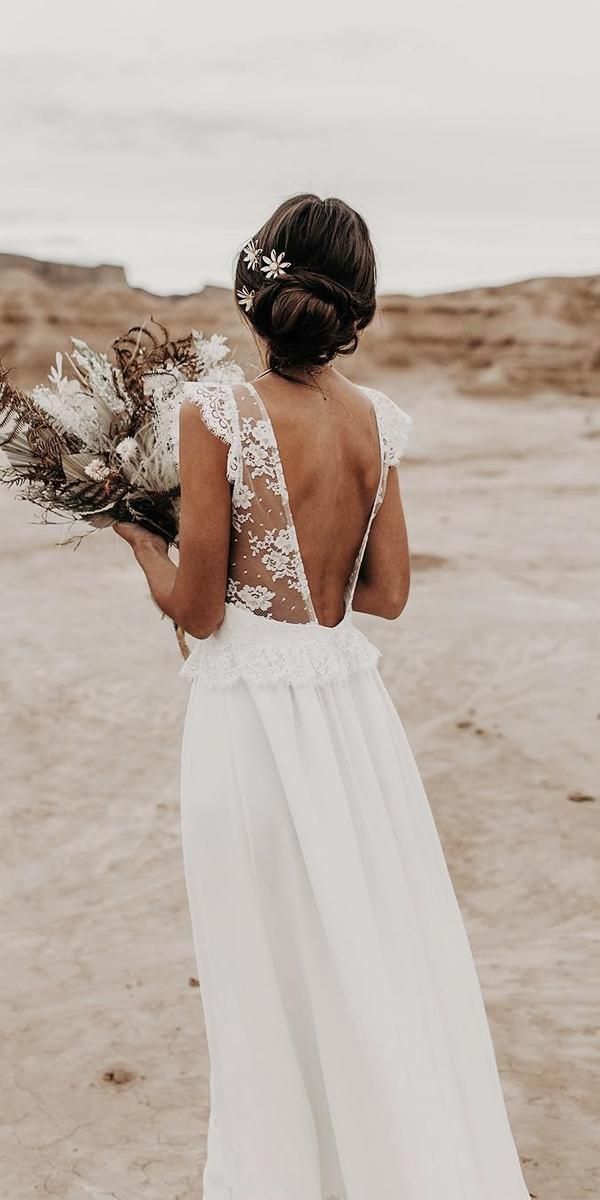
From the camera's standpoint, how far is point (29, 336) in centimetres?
2777

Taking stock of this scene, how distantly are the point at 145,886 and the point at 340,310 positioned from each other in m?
3.53

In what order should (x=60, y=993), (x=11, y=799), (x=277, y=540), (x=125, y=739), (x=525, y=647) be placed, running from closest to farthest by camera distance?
1. (x=277, y=540)
2. (x=60, y=993)
3. (x=11, y=799)
4. (x=125, y=739)
5. (x=525, y=647)

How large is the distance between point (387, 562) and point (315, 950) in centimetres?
72

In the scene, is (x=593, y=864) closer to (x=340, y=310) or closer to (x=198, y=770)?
(x=198, y=770)

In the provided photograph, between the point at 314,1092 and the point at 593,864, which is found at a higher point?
the point at 314,1092

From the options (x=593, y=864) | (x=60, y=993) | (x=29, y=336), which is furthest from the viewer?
(x=29, y=336)

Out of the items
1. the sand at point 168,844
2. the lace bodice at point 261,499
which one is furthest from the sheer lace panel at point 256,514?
the sand at point 168,844

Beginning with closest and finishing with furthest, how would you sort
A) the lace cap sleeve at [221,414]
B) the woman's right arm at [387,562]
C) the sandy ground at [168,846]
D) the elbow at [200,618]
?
the lace cap sleeve at [221,414] → the elbow at [200,618] → the woman's right arm at [387,562] → the sandy ground at [168,846]

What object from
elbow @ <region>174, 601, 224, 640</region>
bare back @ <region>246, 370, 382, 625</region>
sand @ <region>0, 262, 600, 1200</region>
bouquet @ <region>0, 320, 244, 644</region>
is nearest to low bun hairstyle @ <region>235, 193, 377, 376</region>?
bare back @ <region>246, 370, 382, 625</region>

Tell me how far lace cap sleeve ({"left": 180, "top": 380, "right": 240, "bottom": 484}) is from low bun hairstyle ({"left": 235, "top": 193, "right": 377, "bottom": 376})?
0.14m

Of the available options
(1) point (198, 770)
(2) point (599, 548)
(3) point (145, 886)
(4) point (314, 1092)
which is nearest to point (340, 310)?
(1) point (198, 770)

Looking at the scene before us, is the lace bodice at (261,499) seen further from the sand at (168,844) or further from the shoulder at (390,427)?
the sand at (168,844)

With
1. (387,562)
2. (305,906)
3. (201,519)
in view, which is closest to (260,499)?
(201,519)

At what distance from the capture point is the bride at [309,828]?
2189mm
